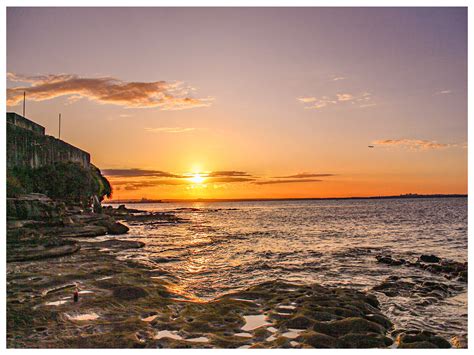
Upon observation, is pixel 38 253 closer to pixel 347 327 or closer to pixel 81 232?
pixel 81 232

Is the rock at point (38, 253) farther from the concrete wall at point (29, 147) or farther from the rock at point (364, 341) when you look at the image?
→ the concrete wall at point (29, 147)

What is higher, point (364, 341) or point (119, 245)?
point (364, 341)

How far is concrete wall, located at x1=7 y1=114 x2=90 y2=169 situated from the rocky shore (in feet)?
99.8

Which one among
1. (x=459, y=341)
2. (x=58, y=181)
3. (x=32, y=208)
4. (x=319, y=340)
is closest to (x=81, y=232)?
(x=32, y=208)

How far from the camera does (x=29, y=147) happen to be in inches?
2048

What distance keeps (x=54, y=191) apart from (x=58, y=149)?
13124mm

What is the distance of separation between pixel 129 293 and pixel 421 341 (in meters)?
10.7

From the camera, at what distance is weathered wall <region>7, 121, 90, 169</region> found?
46906 millimetres

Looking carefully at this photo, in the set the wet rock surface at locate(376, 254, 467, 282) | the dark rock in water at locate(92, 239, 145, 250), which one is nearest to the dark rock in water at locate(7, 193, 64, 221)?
the dark rock in water at locate(92, 239, 145, 250)

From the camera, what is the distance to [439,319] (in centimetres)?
1444

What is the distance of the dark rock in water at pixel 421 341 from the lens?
1108 cm

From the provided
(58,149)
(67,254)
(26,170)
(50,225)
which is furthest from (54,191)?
(67,254)

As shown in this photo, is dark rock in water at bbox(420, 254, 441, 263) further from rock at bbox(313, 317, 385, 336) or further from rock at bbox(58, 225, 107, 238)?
rock at bbox(58, 225, 107, 238)

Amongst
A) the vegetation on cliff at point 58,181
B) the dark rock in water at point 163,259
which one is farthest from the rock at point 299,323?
the vegetation on cliff at point 58,181
